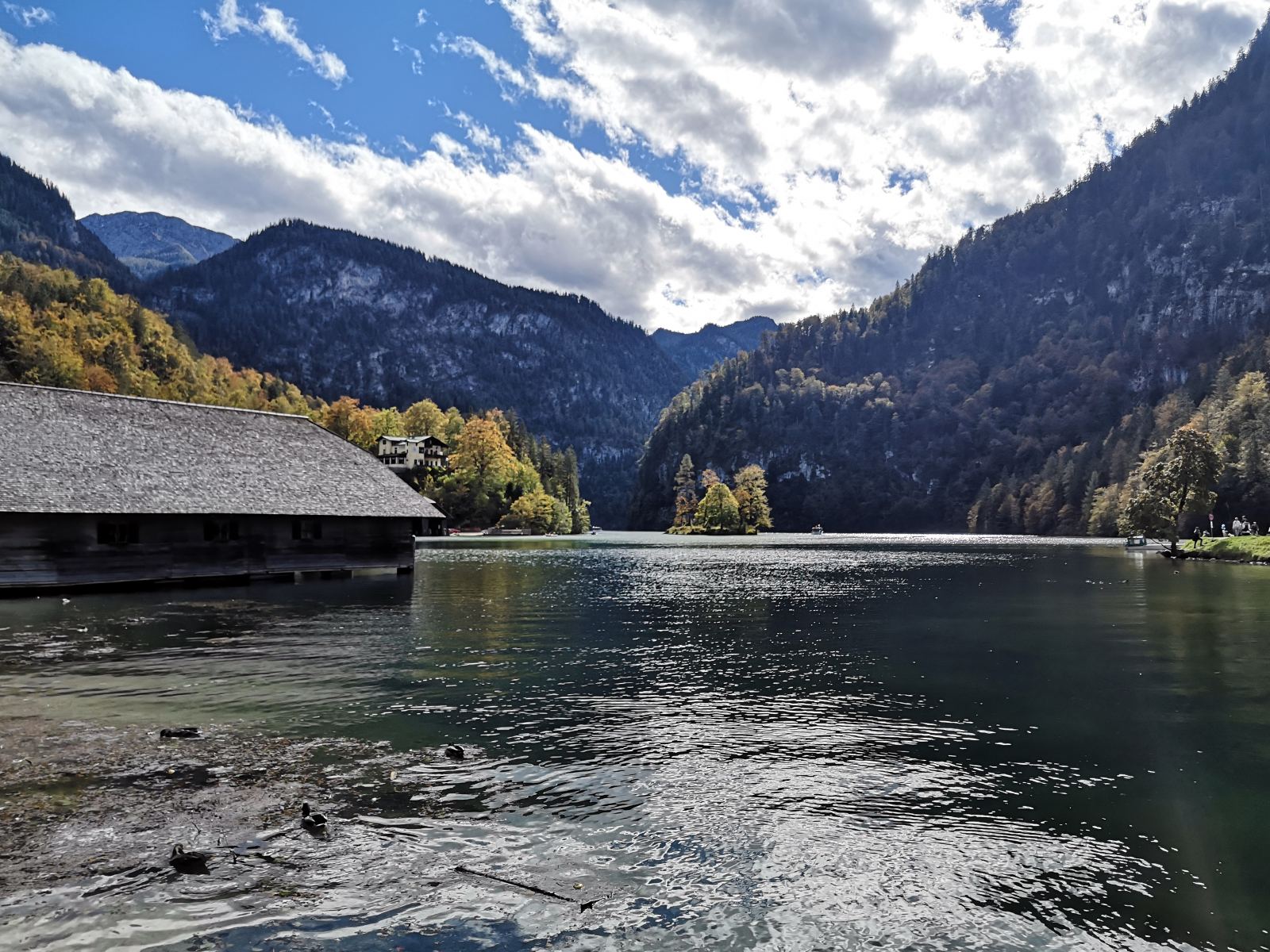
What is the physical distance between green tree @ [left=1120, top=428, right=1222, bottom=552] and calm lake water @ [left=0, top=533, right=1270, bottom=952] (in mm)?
64545

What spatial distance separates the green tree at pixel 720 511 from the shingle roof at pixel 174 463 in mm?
139812

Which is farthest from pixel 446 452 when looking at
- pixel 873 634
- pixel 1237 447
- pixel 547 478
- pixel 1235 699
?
pixel 1235 699

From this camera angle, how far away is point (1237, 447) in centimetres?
11638

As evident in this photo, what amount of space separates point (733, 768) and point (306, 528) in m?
41.0

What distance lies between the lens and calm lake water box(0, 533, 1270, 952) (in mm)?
7379

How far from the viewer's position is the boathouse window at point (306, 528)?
46.7 metres

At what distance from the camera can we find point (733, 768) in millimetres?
12250

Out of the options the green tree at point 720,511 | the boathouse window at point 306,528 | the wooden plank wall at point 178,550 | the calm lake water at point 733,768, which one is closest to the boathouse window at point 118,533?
the wooden plank wall at point 178,550

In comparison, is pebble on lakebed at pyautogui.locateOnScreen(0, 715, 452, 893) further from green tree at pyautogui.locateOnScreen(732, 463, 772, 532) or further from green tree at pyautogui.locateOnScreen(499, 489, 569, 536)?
green tree at pyautogui.locateOnScreen(732, 463, 772, 532)

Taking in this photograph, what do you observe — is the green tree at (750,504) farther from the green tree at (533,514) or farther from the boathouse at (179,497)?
the boathouse at (179,497)

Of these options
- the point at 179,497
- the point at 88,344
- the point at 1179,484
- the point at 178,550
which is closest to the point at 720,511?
the point at 1179,484

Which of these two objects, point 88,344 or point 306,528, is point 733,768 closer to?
point 306,528

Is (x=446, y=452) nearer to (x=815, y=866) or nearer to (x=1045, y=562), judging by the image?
(x=1045, y=562)

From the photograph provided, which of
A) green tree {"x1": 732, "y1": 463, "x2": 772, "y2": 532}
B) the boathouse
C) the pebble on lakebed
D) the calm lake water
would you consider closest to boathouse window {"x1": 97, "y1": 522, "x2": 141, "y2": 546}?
the boathouse
